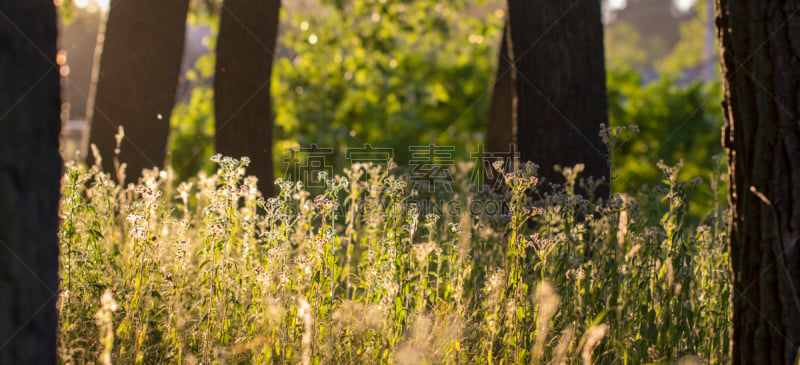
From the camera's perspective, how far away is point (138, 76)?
548cm

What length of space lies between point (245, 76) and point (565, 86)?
2.80 m

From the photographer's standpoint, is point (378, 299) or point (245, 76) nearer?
point (378, 299)

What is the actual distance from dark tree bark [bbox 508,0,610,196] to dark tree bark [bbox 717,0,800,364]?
2728mm

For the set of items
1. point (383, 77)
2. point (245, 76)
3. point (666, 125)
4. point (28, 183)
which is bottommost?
point (28, 183)

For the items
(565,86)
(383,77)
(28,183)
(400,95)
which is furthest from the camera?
(383,77)

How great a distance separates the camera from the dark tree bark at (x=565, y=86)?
5340 millimetres

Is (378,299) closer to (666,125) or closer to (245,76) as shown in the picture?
(245,76)

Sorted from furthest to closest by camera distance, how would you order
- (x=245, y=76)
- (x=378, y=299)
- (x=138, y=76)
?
(x=245, y=76), (x=138, y=76), (x=378, y=299)

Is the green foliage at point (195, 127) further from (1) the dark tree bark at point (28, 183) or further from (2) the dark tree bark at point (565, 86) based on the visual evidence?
(1) the dark tree bark at point (28, 183)

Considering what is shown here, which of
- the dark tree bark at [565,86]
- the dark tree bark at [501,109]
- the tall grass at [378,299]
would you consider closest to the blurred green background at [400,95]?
the dark tree bark at [501,109]

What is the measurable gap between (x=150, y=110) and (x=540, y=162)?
135 inches

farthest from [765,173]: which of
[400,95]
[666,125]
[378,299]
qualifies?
[666,125]

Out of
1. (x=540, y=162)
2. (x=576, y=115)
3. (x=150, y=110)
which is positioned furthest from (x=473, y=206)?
(x=150, y=110)

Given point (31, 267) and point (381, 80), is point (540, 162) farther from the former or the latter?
point (381, 80)
